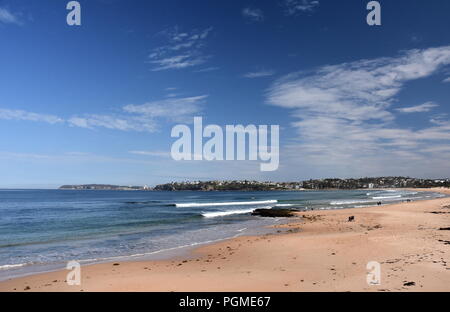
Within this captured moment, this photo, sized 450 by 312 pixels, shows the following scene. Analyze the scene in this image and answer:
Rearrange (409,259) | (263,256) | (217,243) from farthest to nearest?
(217,243) < (263,256) < (409,259)

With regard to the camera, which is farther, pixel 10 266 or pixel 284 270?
pixel 10 266

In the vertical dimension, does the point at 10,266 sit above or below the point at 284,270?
below

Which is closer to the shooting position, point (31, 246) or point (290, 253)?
point (290, 253)

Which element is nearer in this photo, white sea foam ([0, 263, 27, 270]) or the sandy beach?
the sandy beach

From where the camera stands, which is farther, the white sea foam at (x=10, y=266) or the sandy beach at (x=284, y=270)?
the white sea foam at (x=10, y=266)

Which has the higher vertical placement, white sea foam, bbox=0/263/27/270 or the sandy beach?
the sandy beach

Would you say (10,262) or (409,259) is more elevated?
(409,259)

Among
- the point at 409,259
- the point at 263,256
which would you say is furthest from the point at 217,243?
the point at 409,259

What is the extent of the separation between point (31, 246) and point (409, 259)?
2156cm

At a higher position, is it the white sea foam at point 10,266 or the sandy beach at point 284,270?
the sandy beach at point 284,270
